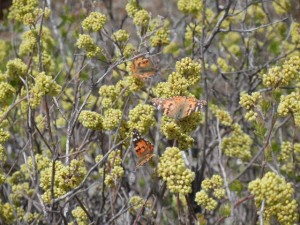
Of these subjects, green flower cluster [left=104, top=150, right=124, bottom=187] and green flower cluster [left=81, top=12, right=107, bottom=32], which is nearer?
green flower cluster [left=104, top=150, right=124, bottom=187]

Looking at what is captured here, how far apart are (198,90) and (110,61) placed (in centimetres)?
79

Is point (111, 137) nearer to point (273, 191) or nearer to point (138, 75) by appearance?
point (138, 75)

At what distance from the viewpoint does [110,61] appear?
3.53 meters

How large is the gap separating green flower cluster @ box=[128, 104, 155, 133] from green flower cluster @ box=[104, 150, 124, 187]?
20cm

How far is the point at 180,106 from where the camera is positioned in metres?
2.46

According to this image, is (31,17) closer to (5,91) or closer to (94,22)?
(94,22)

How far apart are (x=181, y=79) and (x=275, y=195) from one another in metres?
0.78

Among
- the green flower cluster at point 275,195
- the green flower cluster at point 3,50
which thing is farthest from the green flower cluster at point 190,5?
the green flower cluster at point 275,195

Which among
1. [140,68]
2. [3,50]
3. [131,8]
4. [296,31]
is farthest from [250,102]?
[3,50]

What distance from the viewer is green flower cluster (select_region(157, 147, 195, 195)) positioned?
2195mm

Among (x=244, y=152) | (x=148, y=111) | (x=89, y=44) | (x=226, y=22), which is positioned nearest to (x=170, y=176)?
(x=148, y=111)

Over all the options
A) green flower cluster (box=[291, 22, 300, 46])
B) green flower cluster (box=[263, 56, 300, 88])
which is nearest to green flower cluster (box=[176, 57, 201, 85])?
green flower cluster (box=[263, 56, 300, 88])

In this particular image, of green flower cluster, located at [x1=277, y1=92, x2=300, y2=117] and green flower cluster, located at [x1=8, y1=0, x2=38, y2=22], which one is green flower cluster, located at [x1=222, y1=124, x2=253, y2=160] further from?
green flower cluster, located at [x1=8, y1=0, x2=38, y2=22]

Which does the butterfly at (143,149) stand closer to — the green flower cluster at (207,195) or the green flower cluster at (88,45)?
the green flower cluster at (207,195)
